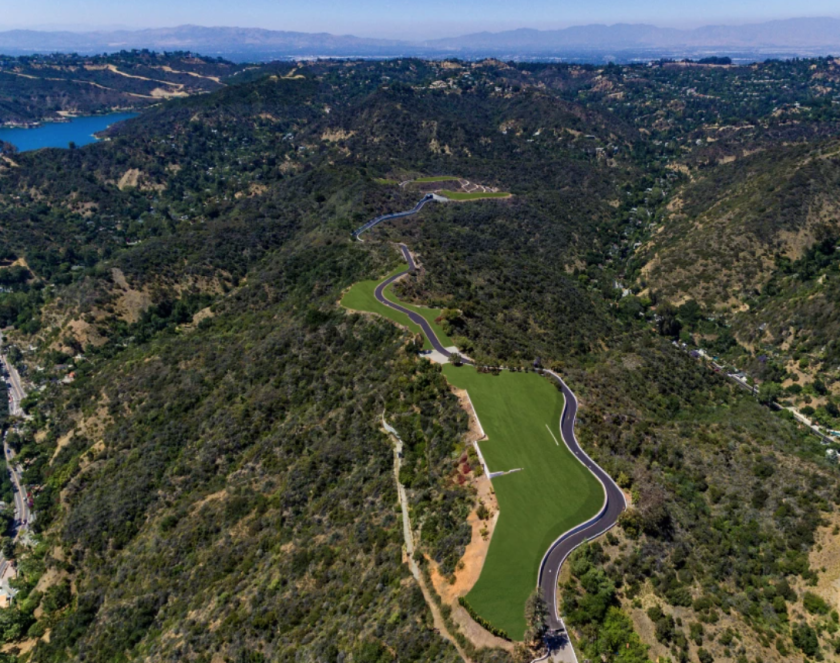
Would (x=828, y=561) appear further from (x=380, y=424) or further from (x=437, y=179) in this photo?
(x=437, y=179)

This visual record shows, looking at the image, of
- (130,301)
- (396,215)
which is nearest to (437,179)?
(396,215)

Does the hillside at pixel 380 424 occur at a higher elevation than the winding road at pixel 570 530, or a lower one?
lower

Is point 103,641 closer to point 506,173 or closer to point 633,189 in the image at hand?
point 506,173

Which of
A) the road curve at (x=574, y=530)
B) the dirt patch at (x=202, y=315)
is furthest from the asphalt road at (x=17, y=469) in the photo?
the road curve at (x=574, y=530)

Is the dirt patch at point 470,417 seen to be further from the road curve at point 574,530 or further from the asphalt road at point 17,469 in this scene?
the asphalt road at point 17,469

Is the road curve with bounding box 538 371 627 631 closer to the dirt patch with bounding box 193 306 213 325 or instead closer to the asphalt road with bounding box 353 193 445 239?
the asphalt road with bounding box 353 193 445 239

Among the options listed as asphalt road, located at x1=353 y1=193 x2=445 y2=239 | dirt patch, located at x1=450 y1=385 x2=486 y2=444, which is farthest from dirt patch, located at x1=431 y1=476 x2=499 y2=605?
asphalt road, located at x1=353 y1=193 x2=445 y2=239

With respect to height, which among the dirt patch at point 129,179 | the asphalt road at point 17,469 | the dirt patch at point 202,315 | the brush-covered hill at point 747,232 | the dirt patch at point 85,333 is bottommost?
the asphalt road at point 17,469

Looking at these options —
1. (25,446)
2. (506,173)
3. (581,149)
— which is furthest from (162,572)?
(581,149)
